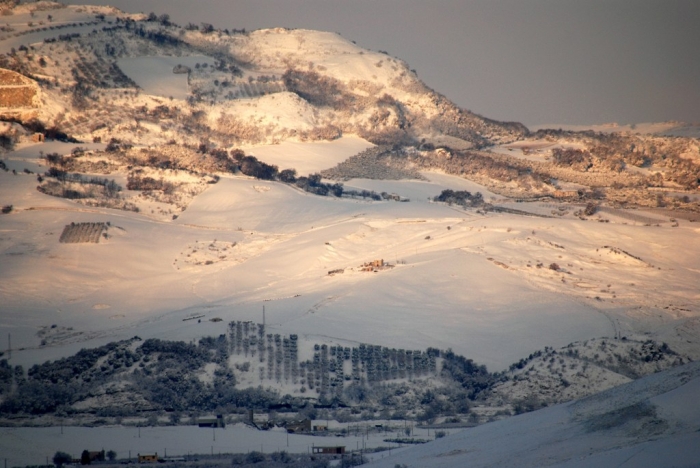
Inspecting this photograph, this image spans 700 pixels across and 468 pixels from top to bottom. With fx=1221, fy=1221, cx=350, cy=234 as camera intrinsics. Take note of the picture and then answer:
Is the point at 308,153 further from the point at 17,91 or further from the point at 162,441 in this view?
the point at 162,441

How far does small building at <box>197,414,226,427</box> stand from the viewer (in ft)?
113

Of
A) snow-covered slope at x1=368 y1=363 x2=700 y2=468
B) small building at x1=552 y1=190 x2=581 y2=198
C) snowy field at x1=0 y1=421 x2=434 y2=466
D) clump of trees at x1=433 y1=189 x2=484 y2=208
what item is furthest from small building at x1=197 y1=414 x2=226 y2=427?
small building at x1=552 y1=190 x2=581 y2=198

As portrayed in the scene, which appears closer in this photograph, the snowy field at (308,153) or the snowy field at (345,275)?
the snowy field at (345,275)

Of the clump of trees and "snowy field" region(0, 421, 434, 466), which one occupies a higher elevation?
the clump of trees

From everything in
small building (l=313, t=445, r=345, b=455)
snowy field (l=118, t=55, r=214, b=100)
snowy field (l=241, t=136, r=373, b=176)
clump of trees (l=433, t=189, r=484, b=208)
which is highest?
snowy field (l=118, t=55, r=214, b=100)

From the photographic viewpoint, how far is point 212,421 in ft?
114

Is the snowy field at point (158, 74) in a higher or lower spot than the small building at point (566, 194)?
higher

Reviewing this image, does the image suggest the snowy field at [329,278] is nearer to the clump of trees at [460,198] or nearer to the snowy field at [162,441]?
the snowy field at [162,441]

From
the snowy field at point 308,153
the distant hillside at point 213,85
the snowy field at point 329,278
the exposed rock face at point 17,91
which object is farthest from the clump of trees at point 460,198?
the exposed rock face at point 17,91

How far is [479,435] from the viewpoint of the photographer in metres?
27.6

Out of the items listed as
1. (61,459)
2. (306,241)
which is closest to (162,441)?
(61,459)

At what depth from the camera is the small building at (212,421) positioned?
1361 inches

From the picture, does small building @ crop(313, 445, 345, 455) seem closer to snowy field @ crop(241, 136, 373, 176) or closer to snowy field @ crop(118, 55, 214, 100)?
snowy field @ crop(241, 136, 373, 176)

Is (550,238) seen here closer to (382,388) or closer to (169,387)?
(382,388)
